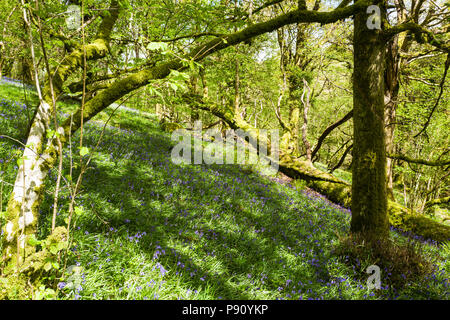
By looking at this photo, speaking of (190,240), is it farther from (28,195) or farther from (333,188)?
(333,188)

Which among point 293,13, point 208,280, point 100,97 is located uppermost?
point 293,13

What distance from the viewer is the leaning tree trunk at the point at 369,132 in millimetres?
4277

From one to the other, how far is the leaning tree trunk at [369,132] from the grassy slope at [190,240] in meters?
1.15

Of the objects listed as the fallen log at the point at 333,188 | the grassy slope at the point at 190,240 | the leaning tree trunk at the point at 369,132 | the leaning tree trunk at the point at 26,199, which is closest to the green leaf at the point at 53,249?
the grassy slope at the point at 190,240

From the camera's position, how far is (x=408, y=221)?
25.1 feet

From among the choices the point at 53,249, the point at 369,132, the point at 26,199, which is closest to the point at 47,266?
the point at 53,249

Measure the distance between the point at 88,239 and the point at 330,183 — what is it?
983 centimetres

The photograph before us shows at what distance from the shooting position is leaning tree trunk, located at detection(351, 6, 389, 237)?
14.0 feet

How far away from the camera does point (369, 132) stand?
4.41m

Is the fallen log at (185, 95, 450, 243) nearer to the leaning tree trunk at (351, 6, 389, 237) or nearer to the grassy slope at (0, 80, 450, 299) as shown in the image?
the grassy slope at (0, 80, 450, 299)

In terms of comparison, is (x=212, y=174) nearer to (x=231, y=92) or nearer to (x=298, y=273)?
(x=298, y=273)

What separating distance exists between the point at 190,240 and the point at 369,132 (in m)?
4.07
